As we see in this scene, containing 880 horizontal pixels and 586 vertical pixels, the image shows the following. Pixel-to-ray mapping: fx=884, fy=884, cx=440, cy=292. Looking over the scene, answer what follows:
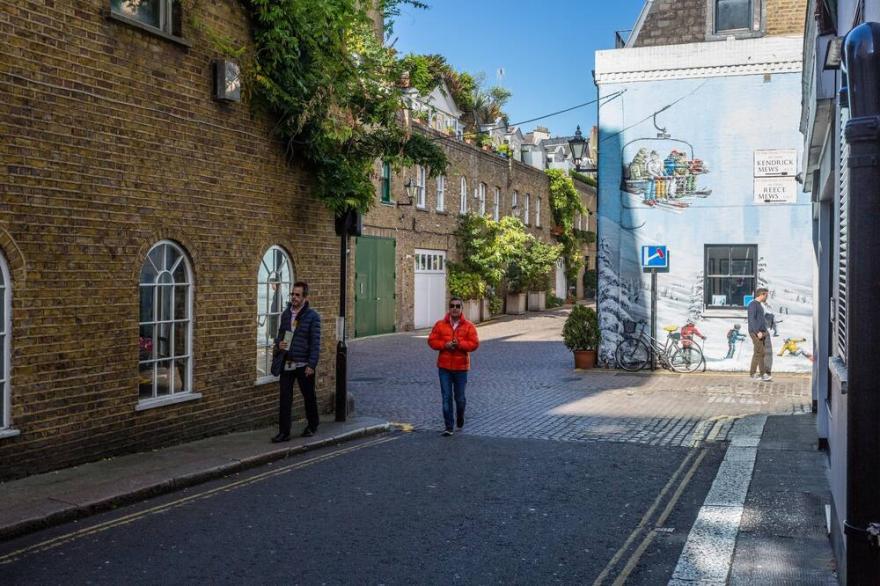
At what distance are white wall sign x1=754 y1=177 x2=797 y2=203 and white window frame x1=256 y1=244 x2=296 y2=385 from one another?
11270 millimetres

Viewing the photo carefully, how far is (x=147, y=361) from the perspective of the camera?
9.34 m

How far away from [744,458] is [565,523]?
3.51 meters

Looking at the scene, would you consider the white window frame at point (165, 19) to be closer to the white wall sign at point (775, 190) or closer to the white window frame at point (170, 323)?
the white window frame at point (170, 323)

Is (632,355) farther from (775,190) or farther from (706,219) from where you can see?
(775,190)

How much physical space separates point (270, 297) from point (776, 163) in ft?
39.2

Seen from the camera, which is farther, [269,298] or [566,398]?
[566,398]

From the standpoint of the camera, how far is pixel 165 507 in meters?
7.29

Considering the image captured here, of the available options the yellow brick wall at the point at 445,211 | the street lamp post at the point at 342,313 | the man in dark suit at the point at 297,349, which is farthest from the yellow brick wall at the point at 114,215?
the yellow brick wall at the point at 445,211

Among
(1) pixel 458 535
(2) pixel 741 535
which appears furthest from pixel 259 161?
(2) pixel 741 535

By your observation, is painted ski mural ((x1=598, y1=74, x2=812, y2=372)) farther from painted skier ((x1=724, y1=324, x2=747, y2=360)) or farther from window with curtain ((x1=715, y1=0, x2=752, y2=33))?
window with curtain ((x1=715, y1=0, x2=752, y2=33))

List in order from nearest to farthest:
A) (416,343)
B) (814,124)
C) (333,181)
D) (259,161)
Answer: (814,124) → (259,161) → (333,181) → (416,343)

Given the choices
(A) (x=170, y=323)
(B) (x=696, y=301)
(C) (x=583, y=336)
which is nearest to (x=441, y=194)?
(C) (x=583, y=336)

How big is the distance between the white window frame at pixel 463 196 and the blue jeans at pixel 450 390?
22.1 m

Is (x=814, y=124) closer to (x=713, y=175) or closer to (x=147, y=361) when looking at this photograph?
(x=147, y=361)
